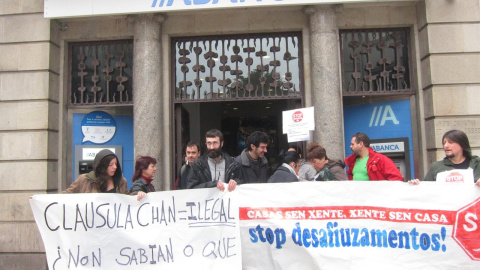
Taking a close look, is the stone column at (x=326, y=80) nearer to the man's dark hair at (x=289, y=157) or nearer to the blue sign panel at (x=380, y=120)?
the blue sign panel at (x=380, y=120)

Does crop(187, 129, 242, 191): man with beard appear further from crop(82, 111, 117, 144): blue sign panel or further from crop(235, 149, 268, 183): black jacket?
crop(82, 111, 117, 144): blue sign panel

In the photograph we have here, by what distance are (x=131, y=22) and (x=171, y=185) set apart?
3249mm

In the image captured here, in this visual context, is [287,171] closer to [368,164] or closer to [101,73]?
[368,164]

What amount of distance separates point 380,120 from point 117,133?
211 inches

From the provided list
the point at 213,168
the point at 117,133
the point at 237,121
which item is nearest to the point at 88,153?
the point at 117,133

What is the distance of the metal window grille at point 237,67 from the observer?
7.83 meters

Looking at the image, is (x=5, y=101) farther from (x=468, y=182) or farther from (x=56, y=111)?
(x=468, y=182)

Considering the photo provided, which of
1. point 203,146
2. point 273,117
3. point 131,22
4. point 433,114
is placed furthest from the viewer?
point 273,117

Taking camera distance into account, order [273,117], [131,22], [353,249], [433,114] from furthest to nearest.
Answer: [273,117] → [131,22] → [433,114] → [353,249]

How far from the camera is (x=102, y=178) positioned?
459 centimetres

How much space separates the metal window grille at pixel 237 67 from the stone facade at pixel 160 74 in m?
0.24

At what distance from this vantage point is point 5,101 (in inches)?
291

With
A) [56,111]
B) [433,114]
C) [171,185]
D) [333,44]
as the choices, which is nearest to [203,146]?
[171,185]

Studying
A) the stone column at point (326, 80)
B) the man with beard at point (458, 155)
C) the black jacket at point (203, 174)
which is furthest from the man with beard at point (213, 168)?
the stone column at point (326, 80)
